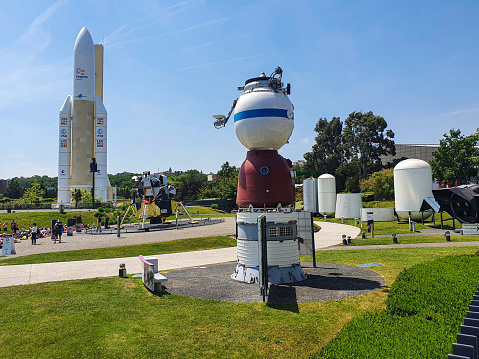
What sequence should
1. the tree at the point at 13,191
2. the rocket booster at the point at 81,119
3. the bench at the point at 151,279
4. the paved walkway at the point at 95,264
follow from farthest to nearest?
the tree at the point at 13,191 → the rocket booster at the point at 81,119 → the paved walkway at the point at 95,264 → the bench at the point at 151,279

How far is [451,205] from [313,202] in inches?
1057

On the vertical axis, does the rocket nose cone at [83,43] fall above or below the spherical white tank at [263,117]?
above

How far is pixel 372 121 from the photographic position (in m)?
78.1

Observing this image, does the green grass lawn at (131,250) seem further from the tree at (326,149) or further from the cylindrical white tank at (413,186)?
the tree at (326,149)

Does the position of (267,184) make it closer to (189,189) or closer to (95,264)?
(95,264)

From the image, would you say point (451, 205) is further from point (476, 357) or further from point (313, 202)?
point (476, 357)

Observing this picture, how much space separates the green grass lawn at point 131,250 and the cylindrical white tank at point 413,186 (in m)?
22.0

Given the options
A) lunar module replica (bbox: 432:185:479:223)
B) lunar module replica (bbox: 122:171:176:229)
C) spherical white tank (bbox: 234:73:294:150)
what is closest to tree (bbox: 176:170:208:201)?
lunar module replica (bbox: 122:171:176:229)

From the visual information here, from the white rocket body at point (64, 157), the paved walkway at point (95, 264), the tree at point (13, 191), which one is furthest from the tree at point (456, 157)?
the tree at point (13, 191)

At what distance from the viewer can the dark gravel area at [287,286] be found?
12805mm

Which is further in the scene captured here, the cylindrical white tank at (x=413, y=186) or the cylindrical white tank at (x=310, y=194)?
the cylindrical white tank at (x=310, y=194)

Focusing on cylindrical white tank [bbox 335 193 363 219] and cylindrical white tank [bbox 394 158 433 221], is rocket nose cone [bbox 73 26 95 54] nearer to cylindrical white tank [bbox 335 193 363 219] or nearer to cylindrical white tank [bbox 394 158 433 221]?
cylindrical white tank [bbox 335 193 363 219]

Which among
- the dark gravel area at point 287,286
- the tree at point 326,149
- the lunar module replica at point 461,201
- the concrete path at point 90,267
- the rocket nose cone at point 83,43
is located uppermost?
the rocket nose cone at point 83,43

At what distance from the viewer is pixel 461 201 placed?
35344 mm
